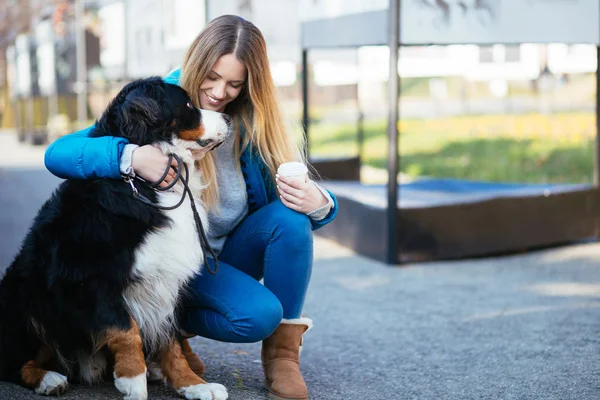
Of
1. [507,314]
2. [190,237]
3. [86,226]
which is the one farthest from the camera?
[507,314]

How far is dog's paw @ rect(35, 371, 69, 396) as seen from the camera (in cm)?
282

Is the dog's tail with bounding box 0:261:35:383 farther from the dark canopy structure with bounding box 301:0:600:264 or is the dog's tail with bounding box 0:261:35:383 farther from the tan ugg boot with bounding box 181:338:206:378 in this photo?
the dark canopy structure with bounding box 301:0:600:264

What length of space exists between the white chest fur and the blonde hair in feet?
0.88

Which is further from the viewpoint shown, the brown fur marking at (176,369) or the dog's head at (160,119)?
the brown fur marking at (176,369)

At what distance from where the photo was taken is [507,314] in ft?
14.0

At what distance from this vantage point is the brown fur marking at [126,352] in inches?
103

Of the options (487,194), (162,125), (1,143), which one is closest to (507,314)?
(487,194)

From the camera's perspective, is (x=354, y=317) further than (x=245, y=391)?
Yes

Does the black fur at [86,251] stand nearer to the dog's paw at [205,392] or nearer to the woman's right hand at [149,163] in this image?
the woman's right hand at [149,163]

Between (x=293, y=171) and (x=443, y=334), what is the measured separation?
Result: 1473 millimetres

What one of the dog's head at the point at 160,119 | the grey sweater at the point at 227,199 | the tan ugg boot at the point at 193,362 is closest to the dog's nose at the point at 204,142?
the dog's head at the point at 160,119

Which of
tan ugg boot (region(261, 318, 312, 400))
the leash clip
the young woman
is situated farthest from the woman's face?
tan ugg boot (region(261, 318, 312, 400))

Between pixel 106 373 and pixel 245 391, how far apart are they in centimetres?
53

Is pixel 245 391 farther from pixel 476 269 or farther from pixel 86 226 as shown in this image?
pixel 476 269
